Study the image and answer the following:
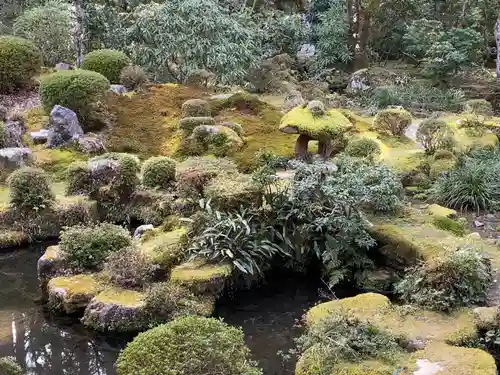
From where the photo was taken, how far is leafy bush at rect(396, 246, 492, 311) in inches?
311

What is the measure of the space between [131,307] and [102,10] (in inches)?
579

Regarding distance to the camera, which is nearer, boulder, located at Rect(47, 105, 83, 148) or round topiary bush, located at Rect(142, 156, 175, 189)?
round topiary bush, located at Rect(142, 156, 175, 189)

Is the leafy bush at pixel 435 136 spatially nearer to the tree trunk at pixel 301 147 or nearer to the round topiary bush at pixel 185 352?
the tree trunk at pixel 301 147

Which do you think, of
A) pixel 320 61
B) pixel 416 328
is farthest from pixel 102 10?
pixel 416 328

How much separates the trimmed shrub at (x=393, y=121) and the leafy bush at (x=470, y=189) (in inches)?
137

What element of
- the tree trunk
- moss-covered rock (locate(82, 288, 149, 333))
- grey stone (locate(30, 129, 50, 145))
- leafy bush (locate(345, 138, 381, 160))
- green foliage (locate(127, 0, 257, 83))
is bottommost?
moss-covered rock (locate(82, 288, 149, 333))

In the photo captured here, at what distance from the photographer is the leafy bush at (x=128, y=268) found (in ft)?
29.3

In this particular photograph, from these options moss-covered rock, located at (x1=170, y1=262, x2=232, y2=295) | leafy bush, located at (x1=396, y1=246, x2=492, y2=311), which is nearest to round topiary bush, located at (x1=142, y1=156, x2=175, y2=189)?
moss-covered rock, located at (x1=170, y1=262, x2=232, y2=295)

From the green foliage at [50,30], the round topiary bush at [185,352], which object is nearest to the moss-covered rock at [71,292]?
the round topiary bush at [185,352]

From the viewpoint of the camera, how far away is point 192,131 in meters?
14.9

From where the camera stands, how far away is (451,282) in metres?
8.01

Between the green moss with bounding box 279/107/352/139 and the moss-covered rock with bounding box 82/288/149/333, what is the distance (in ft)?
16.7

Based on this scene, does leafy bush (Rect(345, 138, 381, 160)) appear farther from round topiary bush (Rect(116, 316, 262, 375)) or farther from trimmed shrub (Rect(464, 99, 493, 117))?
round topiary bush (Rect(116, 316, 262, 375))

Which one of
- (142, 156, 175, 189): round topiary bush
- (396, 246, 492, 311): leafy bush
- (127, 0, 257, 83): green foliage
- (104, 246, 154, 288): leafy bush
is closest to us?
(396, 246, 492, 311): leafy bush
